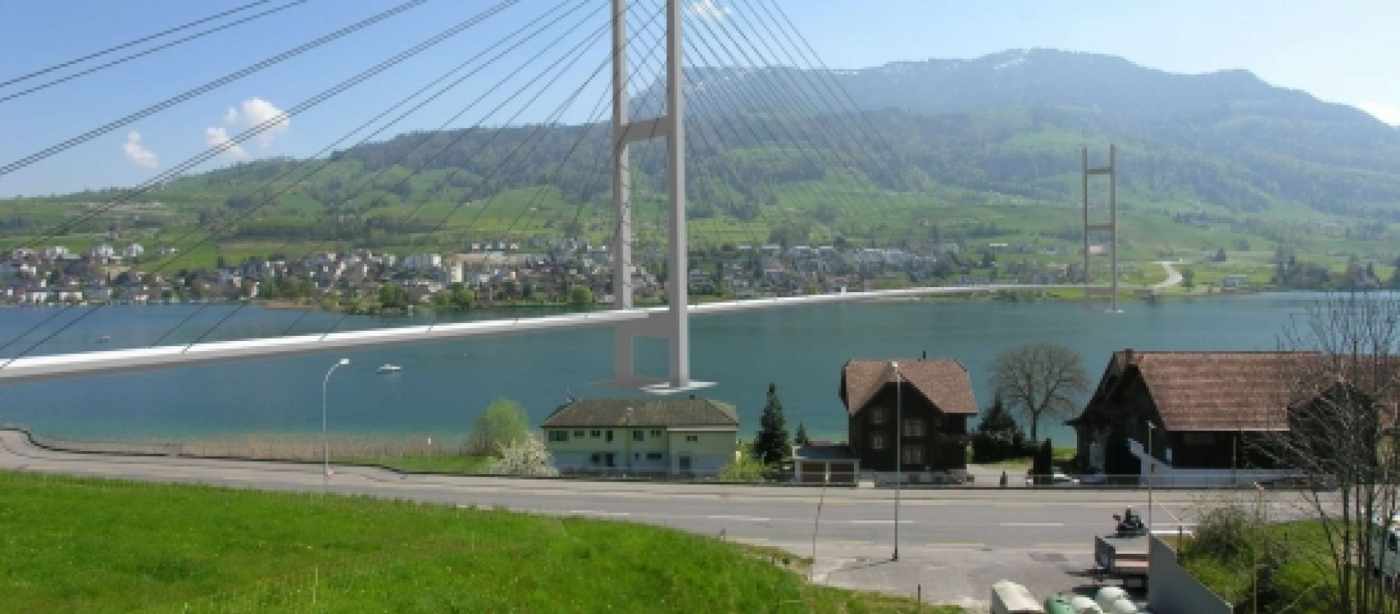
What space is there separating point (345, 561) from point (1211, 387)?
1200 centimetres

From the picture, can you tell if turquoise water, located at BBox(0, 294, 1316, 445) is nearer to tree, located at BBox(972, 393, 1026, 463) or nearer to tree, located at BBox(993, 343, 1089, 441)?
tree, located at BBox(993, 343, 1089, 441)

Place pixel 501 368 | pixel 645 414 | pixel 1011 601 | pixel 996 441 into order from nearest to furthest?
1. pixel 1011 601
2. pixel 645 414
3. pixel 996 441
4. pixel 501 368

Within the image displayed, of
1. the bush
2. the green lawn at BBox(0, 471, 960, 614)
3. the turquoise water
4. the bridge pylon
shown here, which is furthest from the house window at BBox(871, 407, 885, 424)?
the green lawn at BBox(0, 471, 960, 614)

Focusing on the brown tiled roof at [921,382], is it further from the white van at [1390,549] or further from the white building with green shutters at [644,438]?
the white van at [1390,549]

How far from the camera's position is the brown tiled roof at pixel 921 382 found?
16359mm

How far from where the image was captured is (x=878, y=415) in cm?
1636

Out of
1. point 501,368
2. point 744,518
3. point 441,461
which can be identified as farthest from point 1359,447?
point 501,368

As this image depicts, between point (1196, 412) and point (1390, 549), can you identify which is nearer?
point (1390, 549)

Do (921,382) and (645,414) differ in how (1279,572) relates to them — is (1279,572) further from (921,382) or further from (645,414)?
(645,414)

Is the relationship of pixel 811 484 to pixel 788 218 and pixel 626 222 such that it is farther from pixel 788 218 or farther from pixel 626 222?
pixel 788 218

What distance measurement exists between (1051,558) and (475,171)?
263 ft

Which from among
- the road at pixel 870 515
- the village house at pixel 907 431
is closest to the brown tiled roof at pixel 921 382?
the village house at pixel 907 431

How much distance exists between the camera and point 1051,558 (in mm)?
9172

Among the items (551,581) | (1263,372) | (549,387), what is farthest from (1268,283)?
(551,581)
